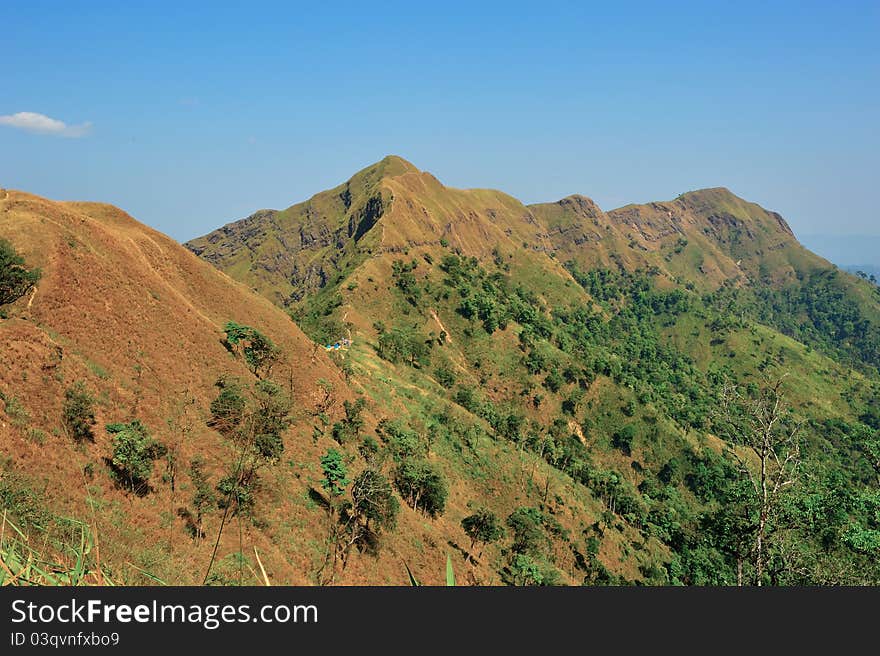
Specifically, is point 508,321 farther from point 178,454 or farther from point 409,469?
point 178,454

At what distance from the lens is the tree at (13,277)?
1203 inches

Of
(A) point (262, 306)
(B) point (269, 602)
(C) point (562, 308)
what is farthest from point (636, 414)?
(B) point (269, 602)

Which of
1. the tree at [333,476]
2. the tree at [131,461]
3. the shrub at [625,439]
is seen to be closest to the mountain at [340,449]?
the tree at [131,461]

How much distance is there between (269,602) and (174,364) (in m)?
37.1

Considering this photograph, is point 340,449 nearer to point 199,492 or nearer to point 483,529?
point 483,529

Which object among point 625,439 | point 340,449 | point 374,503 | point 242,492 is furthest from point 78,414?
point 625,439

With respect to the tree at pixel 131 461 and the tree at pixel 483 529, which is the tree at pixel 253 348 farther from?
the tree at pixel 483 529

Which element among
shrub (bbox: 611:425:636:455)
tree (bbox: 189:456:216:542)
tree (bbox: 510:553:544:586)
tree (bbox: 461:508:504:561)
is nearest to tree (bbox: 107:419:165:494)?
tree (bbox: 189:456:216:542)

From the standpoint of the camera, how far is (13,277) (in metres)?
30.9

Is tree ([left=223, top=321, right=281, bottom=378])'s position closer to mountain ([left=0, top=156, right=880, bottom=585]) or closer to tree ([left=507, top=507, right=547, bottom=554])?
mountain ([left=0, top=156, right=880, bottom=585])

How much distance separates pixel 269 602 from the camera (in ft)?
16.5

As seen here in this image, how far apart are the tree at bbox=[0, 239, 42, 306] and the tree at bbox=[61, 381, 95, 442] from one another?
9.19 meters

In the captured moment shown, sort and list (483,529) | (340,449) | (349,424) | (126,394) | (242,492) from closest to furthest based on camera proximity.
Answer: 1. (242,492)
2. (126,394)
3. (340,449)
4. (483,529)
5. (349,424)

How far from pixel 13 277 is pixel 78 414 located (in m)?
12.2
